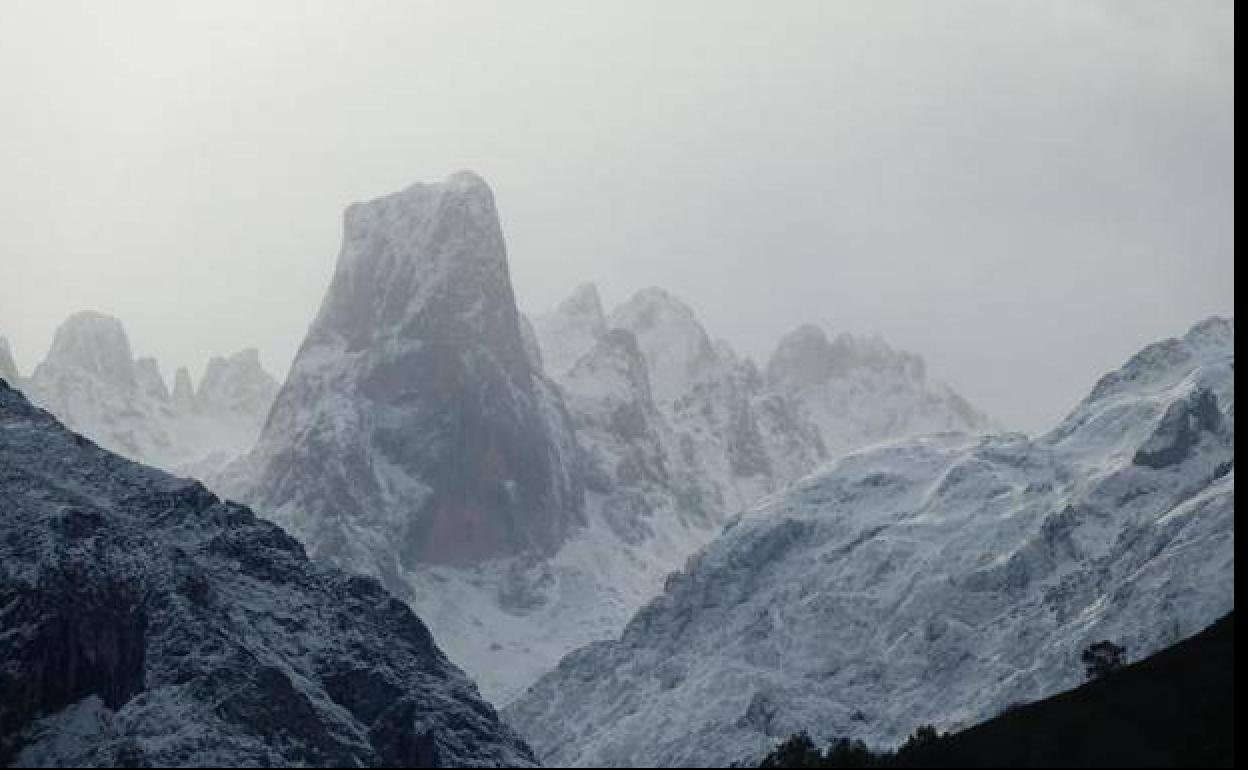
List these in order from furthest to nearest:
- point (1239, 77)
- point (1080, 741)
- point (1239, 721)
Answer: point (1080, 741), point (1239, 721), point (1239, 77)

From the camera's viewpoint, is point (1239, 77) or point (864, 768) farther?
point (864, 768)

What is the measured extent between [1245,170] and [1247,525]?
4993 cm

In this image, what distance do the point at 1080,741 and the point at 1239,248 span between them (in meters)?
54.3

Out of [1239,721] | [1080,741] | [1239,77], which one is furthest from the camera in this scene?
[1080,741]

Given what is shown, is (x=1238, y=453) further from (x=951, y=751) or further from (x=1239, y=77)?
(x=1239, y=77)

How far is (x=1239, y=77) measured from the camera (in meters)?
144

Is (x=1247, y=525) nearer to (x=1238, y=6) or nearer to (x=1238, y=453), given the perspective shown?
(x=1238, y=453)

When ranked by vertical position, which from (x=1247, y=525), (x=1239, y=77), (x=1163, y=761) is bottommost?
(x=1163, y=761)

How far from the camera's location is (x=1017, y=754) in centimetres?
18838

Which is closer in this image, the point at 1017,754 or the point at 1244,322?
the point at 1244,322

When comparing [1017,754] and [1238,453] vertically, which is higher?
[1238,453]

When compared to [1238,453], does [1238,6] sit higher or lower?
higher

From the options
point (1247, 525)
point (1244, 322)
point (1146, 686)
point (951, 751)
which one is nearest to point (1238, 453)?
point (1247, 525)

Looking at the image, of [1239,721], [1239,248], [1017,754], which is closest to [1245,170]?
[1239,248]
